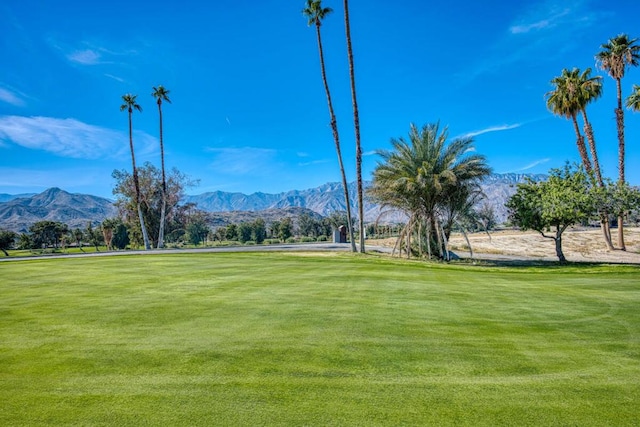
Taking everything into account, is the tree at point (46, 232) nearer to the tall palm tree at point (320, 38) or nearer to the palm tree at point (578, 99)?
the tall palm tree at point (320, 38)

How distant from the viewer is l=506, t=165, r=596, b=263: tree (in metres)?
20.9

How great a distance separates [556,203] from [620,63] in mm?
19277

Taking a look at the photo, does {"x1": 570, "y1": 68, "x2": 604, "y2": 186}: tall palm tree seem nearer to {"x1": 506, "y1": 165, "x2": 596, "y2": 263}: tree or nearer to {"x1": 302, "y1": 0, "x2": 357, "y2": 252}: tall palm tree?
{"x1": 506, "y1": 165, "x2": 596, "y2": 263}: tree

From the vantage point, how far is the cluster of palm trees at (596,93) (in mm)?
30469

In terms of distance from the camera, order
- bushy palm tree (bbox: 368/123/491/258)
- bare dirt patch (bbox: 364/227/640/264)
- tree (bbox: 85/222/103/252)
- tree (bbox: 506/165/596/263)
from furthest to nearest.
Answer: tree (bbox: 85/222/103/252)
bare dirt patch (bbox: 364/227/640/264)
bushy palm tree (bbox: 368/123/491/258)
tree (bbox: 506/165/596/263)

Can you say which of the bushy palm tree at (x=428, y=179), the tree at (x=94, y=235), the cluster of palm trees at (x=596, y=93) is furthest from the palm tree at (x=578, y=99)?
the tree at (x=94, y=235)

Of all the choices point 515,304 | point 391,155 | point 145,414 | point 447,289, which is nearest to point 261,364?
point 145,414

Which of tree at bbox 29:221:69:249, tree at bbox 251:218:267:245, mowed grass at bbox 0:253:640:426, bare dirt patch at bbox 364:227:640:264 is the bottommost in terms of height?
bare dirt patch at bbox 364:227:640:264

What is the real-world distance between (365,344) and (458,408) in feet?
6.27

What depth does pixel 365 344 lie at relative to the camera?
5.18 m

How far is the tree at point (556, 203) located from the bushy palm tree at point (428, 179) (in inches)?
113

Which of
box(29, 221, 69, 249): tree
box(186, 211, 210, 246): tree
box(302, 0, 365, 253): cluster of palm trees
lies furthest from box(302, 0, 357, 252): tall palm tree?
box(29, 221, 69, 249): tree

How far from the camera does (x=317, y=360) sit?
4.53 meters

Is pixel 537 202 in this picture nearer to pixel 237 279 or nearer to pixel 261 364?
pixel 237 279
